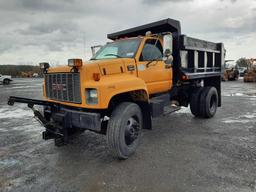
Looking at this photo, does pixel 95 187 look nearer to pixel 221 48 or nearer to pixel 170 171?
pixel 170 171

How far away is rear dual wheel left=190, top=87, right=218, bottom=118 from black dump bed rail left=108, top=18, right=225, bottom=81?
0.53 metres

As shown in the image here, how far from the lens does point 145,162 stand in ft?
13.2

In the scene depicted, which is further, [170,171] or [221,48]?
[221,48]

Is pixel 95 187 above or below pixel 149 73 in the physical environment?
below

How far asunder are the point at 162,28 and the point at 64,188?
15.1ft

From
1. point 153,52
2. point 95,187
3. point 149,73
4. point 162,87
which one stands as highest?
point 153,52

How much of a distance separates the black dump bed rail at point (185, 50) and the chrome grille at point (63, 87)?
2.83 metres

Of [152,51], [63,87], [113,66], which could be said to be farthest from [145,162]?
[152,51]

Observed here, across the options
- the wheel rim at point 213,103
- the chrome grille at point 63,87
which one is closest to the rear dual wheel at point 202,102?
the wheel rim at point 213,103

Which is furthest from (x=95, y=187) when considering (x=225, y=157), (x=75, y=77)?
(x=225, y=157)

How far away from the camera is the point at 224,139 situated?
5.14m

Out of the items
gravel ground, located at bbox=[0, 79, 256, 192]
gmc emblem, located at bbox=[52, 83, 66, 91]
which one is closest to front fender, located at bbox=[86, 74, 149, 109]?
gmc emblem, located at bbox=[52, 83, 66, 91]

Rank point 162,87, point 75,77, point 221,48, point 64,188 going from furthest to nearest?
1. point 221,48
2. point 162,87
3. point 75,77
4. point 64,188

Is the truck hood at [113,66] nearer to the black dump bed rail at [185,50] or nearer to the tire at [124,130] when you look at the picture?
the tire at [124,130]
